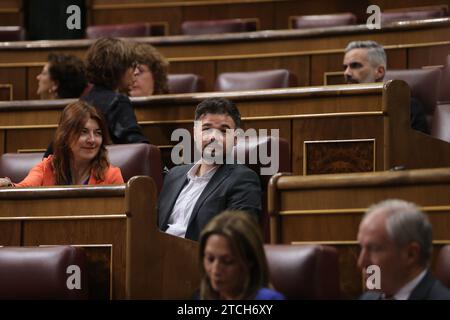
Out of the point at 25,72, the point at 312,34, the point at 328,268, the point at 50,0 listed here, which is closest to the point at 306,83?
the point at 312,34

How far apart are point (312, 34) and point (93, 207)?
0.86 meters

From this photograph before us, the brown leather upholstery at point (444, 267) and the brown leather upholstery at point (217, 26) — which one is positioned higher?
the brown leather upholstery at point (217, 26)

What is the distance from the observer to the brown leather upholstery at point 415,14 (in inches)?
79.3

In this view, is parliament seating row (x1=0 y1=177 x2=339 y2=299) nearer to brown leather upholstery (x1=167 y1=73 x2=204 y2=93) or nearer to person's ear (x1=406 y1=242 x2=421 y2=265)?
person's ear (x1=406 y1=242 x2=421 y2=265)

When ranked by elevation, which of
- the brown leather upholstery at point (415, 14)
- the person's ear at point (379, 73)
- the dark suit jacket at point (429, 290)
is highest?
the brown leather upholstery at point (415, 14)

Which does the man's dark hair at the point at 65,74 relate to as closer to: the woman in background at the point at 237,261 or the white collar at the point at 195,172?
the white collar at the point at 195,172

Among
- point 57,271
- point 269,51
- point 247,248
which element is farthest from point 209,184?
point 269,51

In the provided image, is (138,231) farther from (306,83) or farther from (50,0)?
(50,0)

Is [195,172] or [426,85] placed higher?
[426,85]

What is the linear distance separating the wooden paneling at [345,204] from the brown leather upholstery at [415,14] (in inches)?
39.4

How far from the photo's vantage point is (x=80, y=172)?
136cm

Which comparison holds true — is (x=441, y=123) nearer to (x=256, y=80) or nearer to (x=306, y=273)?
(x=256, y=80)

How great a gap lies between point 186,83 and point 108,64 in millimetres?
269

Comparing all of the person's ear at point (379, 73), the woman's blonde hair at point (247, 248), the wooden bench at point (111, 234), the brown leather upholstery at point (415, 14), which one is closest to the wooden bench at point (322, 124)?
the person's ear at point (379, 73)
